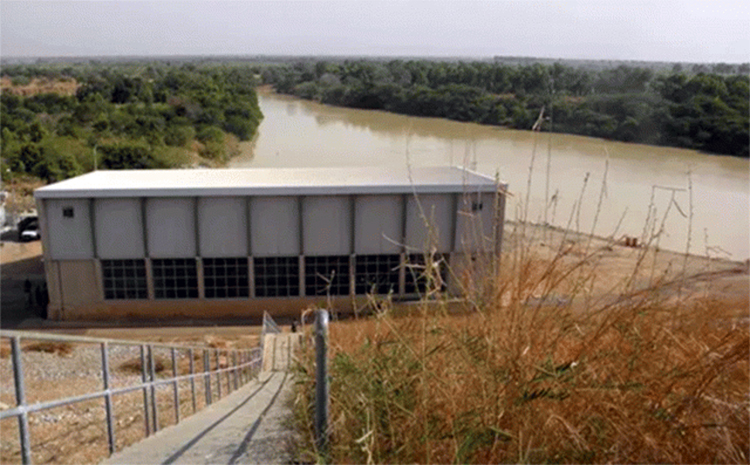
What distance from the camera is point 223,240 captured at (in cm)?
1880

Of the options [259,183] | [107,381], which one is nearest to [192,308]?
[259,183]

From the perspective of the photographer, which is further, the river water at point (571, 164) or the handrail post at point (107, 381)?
the river water at point (571, 164)

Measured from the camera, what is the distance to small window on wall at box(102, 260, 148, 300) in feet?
61.7

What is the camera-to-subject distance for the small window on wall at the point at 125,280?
741 inches

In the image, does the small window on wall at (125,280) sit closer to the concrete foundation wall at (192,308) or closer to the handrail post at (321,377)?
the concrete foundation wall at (192,308)

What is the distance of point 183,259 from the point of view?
18859 millimetres

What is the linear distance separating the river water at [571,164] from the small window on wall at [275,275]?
5.71 meters

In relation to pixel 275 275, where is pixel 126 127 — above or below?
above

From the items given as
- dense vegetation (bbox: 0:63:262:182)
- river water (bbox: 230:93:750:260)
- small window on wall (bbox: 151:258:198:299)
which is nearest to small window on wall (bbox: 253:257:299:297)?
small window on wall (bbox: 151:258:198:299)

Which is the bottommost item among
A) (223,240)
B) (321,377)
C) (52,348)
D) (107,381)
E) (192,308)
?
(192,308)

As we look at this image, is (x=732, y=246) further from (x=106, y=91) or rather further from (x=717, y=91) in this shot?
(x=106, y=91)

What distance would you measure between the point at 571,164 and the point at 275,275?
23596 mm

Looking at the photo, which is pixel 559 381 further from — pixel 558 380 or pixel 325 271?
pixel 325 271

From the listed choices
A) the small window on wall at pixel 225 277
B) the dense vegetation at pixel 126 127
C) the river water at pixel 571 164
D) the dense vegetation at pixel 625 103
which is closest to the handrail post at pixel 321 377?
the dense vegetation at pixel 625 103
